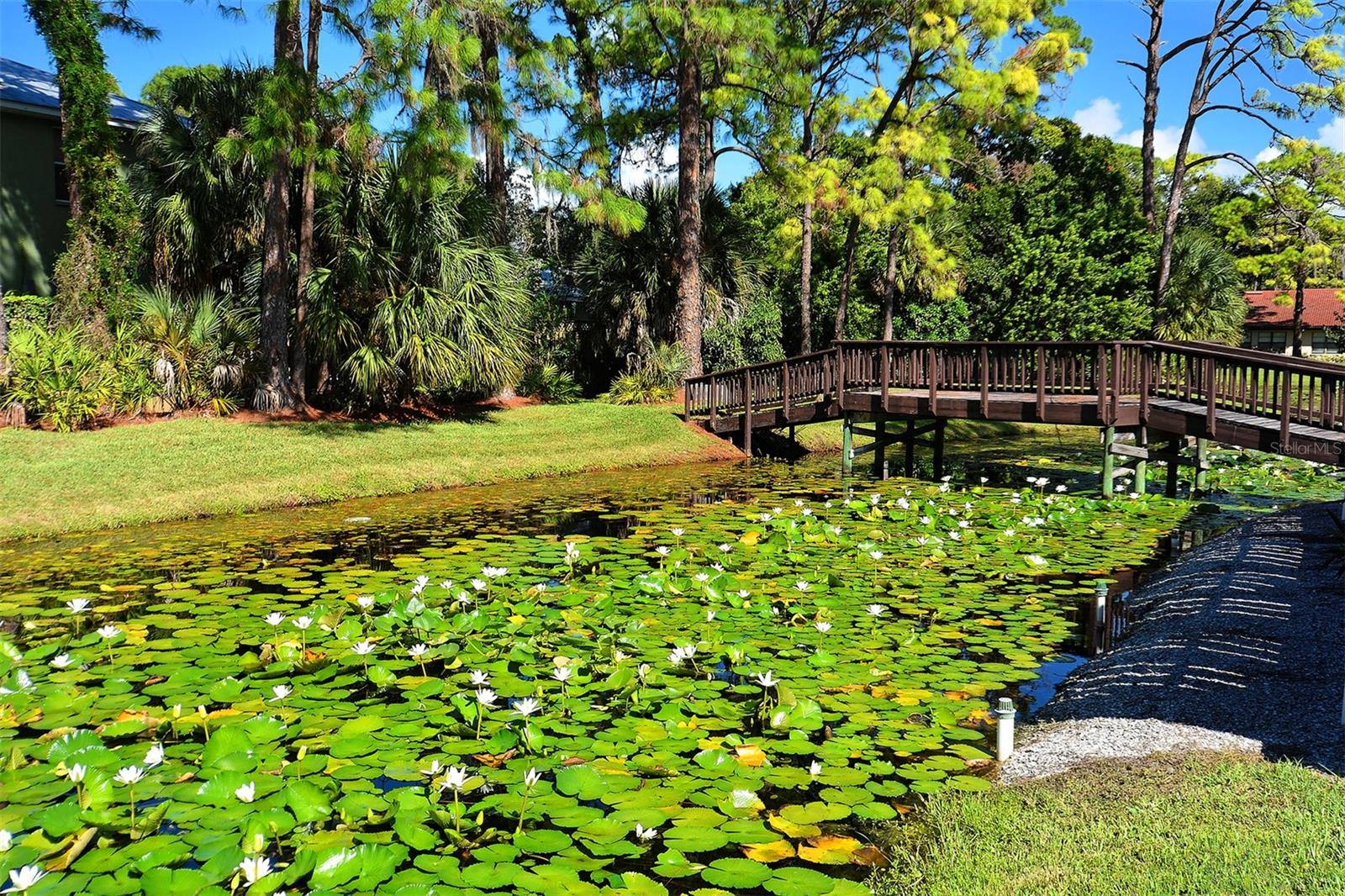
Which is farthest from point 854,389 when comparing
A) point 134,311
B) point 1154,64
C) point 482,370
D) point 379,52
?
point 1154,64

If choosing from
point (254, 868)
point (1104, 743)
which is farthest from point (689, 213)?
point (254, 868)

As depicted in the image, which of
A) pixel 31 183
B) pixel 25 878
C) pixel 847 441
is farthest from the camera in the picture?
pixel 31 183

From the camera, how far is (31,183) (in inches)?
766

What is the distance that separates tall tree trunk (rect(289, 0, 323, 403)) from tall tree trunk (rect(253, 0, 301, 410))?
406 millimetres

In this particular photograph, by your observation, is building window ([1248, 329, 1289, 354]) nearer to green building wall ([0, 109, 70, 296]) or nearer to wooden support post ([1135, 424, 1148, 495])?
wooden support post ([1135, 424, 1148, 495])

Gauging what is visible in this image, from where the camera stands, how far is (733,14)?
2059 cm

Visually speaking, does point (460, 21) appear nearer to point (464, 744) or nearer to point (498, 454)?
point (498, 454)

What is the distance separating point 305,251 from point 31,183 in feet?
22.0

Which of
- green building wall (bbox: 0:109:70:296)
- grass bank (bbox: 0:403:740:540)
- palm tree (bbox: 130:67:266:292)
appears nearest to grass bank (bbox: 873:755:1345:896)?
grass bank (bbox: 0:403:740:540)

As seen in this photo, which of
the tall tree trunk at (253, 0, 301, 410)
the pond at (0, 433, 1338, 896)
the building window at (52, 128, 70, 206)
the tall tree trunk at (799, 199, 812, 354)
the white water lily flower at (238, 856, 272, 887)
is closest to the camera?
the white water lily flower at (238, 856, 272, 887)

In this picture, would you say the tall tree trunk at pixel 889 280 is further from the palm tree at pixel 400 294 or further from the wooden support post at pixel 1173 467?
the wooden support post at pixel 1173 467

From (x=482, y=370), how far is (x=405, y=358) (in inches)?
56.6

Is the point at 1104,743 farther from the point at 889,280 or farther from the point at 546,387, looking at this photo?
the point at 889,280

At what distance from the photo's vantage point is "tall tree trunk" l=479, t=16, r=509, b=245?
18812 mm
